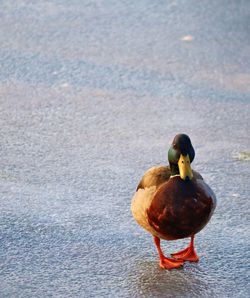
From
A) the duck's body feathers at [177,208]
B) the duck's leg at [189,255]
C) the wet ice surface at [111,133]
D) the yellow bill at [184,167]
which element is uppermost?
the yellow bill at [184,167]

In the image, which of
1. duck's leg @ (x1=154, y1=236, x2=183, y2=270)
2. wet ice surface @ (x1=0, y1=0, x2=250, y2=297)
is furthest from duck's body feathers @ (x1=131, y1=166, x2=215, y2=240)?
wet ice surface @ (x1=0, y1=0, x2=250, y2=297)

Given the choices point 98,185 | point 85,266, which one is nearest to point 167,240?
point 85,266

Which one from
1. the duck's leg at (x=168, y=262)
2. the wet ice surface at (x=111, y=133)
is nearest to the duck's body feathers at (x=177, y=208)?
the duck's leg at (x=168, y=262)

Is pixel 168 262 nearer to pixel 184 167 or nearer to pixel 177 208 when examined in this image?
pixel 177 208

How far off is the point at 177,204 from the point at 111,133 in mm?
2115

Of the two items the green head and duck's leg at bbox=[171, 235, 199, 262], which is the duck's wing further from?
duck's leg at bbox=[171, 235, 199, 262]

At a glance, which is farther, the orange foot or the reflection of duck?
the orange foot

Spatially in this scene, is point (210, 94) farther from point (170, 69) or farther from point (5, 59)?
point (5, 59)

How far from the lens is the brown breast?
511cm

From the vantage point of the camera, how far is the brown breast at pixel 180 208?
16.8 ft

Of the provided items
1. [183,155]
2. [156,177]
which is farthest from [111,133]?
[183,155]

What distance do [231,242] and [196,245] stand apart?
0.20 metres

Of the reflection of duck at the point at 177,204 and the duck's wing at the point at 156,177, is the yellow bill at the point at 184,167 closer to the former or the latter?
the reflection of duck at the point at 177,204

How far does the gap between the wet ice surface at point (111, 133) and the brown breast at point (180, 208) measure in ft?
0.83
